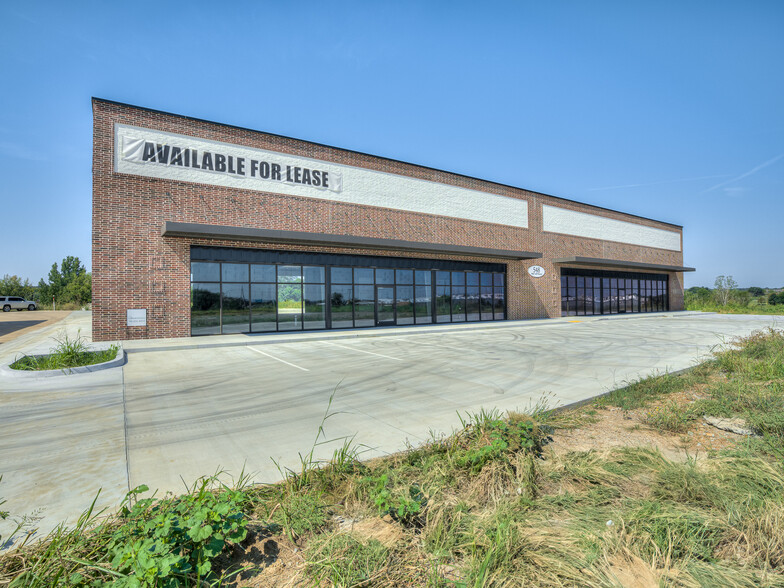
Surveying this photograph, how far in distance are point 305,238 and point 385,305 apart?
272 inches

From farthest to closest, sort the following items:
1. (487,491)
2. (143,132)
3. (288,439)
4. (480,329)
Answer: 1. (480,329)
2. (143,132)
3. (288,439)
4. (487,491)

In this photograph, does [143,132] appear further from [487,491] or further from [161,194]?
[487,491]

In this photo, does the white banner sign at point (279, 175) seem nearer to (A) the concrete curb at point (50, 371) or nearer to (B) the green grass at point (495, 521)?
(A) the concrete curb at point (50, 371)

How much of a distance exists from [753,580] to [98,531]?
4.26 metres

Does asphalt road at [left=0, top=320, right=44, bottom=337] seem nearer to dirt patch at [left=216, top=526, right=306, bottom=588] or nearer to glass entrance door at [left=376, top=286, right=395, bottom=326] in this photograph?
glass entrance door at [left=376, top=286, right=395, bottom=326]

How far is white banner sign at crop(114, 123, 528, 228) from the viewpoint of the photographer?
1691 centimetres

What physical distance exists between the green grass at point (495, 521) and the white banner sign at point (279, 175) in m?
17.5

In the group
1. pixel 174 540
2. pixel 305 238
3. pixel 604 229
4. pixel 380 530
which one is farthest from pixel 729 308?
pixel 174 540

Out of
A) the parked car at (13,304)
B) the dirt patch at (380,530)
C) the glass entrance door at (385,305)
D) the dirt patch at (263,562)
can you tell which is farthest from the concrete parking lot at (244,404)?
the parked car at (13,304)

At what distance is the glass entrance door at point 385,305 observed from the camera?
2342 cm

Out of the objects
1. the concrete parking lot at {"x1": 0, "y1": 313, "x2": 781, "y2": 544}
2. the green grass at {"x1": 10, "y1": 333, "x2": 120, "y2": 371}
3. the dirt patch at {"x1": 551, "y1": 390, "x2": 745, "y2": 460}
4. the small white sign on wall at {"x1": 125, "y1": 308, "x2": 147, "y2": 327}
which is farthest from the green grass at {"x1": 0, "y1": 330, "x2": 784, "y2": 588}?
the small white sign on wall at {"x1": 125, "y1": 308, "x2": 147, "y2": 327}

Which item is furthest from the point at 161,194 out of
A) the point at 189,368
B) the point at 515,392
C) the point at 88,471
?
the point at 515,392

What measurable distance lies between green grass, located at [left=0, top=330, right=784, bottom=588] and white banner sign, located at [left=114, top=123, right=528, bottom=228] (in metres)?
17.5

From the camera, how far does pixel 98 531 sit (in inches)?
107
